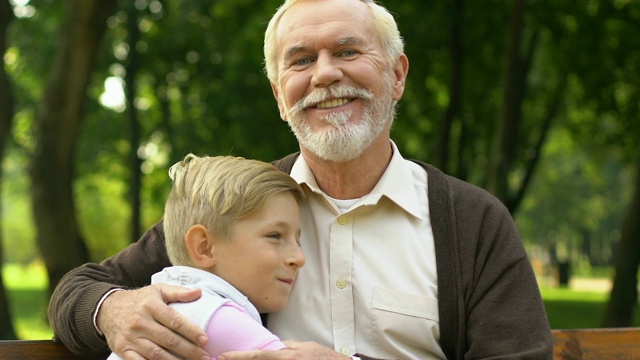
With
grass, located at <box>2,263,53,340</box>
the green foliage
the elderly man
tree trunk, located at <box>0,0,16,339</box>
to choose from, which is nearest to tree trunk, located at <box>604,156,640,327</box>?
the green foliage

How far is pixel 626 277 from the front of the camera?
515 inches

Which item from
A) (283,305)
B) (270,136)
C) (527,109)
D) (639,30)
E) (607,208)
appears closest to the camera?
(283,305)

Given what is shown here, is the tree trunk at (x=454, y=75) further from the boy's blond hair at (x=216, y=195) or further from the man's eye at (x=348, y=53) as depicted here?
the boy's blond hair at (x=216, y=195)

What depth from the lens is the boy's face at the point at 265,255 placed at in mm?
3076

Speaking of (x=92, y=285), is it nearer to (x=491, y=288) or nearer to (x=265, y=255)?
(x=265, y=255)

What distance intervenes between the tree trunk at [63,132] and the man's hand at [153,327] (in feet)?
22.1

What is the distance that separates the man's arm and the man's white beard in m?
0.65

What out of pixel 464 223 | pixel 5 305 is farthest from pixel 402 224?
pixel 5 305

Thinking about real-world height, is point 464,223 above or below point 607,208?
above

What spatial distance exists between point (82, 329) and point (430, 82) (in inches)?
A: 572

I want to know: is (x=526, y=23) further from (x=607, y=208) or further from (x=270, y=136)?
(x=607, y=208)

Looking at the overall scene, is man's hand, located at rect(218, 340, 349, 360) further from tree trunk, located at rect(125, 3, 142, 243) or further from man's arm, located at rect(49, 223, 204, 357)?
tree trunk, located at rect(125, 3, 142, 243)

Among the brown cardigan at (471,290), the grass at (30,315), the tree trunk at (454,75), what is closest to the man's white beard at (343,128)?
the brown cardigan at (471,290)

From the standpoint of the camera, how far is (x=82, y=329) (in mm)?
3248
